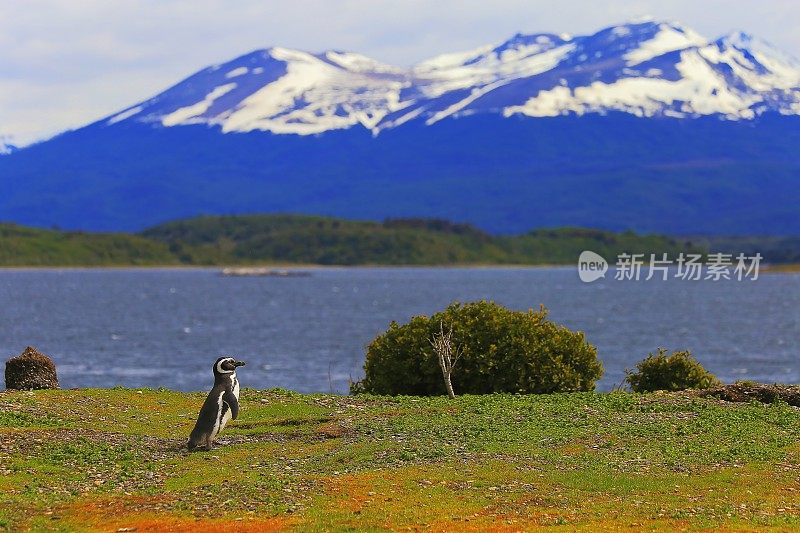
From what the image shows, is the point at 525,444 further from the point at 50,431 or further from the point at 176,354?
the point at 176,354

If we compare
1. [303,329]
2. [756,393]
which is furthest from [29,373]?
[303,329]

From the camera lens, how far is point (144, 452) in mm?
22656

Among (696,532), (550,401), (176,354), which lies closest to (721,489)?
(696,532)

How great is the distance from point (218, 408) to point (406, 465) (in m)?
3.81

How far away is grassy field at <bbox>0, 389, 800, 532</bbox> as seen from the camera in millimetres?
17750

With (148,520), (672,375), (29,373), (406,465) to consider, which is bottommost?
(148,520)

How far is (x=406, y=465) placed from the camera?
21.4 m

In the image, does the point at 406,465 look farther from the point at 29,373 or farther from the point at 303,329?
the point at 303,329

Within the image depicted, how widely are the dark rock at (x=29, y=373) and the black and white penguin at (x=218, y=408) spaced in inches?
328

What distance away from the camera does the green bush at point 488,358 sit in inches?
1267

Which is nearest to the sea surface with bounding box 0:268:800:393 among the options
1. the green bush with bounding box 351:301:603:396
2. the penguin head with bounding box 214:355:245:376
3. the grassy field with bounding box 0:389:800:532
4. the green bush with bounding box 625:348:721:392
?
the green bush with bounding box 351:301:603:396

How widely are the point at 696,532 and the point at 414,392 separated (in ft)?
53.7

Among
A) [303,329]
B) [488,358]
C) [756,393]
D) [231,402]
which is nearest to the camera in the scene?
[231,402]

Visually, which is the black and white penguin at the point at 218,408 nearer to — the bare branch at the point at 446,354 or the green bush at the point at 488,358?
the bare branch at the point at 446,354
